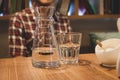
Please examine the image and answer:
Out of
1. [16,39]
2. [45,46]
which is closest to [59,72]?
[45,46]

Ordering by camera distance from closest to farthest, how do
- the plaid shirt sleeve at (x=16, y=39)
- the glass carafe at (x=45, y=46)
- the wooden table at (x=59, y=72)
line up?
the wooden table at (x=59, y=72) < the glass carafe at (x=45, y=46) < the plaid shirt sleeve at (x=16, y=39)

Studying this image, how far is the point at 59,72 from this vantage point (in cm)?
91

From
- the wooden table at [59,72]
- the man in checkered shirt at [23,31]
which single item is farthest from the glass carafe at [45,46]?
the man in checkered shirt at [23,31]

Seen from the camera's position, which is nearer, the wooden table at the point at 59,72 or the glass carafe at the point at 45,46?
the wooden table at the point at 59,72

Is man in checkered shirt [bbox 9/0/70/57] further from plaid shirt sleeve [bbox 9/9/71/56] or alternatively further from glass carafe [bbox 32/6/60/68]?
glass carafe [bbox 32/6/60/68]

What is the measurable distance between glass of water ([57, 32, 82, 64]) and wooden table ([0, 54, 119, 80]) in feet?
0.15

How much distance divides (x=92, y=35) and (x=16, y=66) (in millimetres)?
1546

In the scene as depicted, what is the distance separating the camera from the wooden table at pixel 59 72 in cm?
84

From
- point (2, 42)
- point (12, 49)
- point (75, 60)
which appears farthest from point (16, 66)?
point (2, 42)

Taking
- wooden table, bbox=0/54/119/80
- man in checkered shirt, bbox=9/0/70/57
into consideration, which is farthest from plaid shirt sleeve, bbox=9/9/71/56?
wooden table, bbox=0/54/119/80

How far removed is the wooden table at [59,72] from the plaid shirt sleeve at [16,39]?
3.01 feet

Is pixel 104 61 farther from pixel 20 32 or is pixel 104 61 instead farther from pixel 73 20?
pixel 73 20

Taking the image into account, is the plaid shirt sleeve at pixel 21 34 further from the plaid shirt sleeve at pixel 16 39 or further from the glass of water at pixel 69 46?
the glass of water at pixel 69 46

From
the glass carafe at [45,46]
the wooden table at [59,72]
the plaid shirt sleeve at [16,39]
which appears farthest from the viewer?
the plaid shirt sleeve at [16,39]
